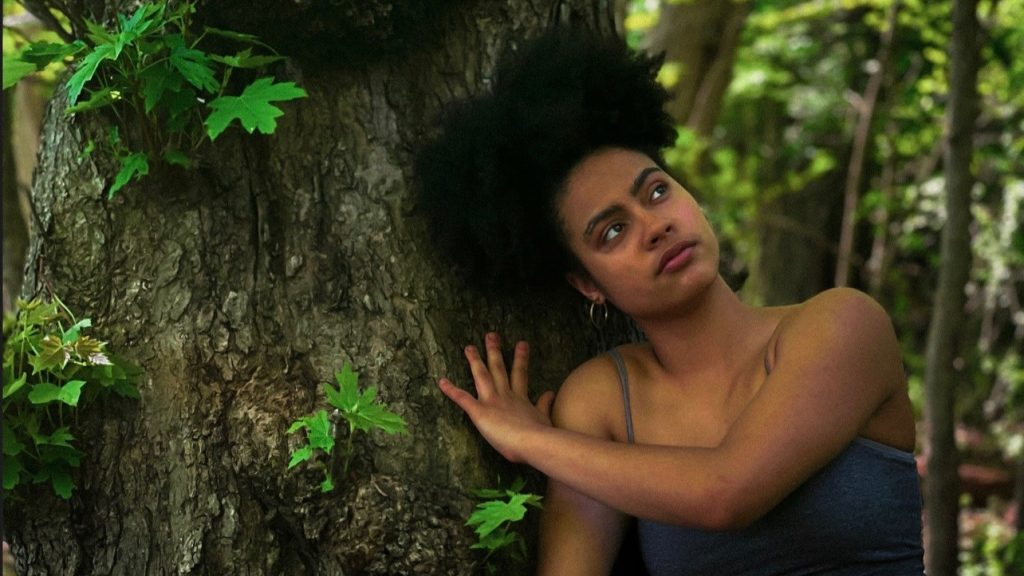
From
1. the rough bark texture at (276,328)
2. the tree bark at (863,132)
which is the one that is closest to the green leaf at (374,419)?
the rough bark texture at (276,328)

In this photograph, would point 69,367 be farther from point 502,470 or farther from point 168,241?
point 502,470

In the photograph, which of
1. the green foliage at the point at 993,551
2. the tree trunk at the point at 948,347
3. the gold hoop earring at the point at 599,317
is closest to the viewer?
the gold hoop earring at the point at 599,317

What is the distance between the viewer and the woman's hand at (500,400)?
217 cm

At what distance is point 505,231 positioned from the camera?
2.27 m

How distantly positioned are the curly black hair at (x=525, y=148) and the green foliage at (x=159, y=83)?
1.26ft

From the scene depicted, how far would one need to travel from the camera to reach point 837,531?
2086 millimetres

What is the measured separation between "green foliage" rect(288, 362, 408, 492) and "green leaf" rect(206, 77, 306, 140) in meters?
0.44

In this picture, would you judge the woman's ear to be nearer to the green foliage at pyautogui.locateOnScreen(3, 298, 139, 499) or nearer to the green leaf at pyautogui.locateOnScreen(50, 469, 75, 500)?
the green foliage at pyautogui.locateOnScreen(3, 298, 139, 499)

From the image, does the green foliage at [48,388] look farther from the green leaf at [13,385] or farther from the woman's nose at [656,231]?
the woman's nose at [656,231]

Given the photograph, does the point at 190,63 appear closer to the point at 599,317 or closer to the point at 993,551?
the point at 599,317

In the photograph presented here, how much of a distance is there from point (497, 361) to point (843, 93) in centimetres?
615

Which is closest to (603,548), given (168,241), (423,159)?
(423,159)

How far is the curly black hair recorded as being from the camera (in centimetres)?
221

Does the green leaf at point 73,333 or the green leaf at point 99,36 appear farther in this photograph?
the green leaf at point 73,333
